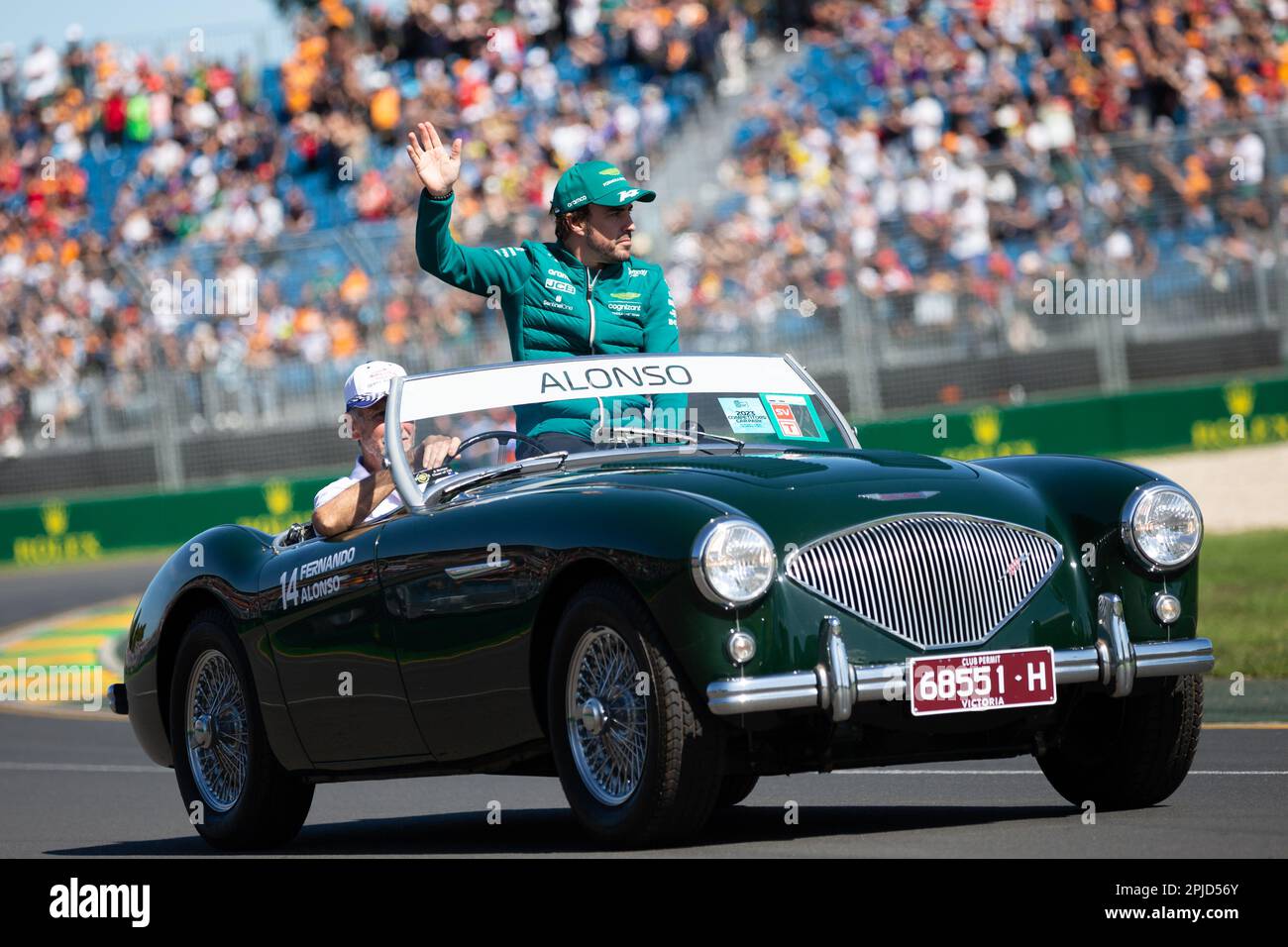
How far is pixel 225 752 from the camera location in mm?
6957

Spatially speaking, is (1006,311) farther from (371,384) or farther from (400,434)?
(400,434)

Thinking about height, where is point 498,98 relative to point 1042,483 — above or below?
above

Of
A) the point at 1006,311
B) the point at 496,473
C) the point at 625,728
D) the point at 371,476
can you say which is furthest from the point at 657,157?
the point at 625,728

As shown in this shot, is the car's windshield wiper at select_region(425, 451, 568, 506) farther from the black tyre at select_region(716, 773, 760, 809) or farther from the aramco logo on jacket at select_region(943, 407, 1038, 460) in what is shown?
the aramco logo on jacket at select_region(943, 407, 1038, 460)

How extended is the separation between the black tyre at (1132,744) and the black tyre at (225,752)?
2.34 metres

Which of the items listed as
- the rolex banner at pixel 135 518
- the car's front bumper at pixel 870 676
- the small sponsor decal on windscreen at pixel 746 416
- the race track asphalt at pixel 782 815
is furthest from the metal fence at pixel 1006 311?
the car's front bumper at pixel 870 676

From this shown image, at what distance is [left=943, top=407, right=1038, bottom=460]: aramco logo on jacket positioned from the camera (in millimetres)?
19375

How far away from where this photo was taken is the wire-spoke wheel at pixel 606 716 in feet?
17.5

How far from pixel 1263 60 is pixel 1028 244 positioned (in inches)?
138

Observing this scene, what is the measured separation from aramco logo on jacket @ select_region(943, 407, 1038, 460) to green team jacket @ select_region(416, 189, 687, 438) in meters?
12.3

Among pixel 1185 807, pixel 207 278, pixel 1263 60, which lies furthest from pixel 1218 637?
pixel 207 278

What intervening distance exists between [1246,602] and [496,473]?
8.16 metres

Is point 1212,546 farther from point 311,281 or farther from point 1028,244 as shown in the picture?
point 311,281

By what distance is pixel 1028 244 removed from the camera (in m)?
18.6
